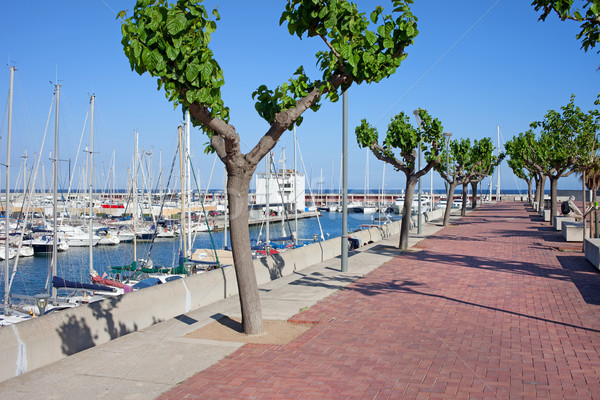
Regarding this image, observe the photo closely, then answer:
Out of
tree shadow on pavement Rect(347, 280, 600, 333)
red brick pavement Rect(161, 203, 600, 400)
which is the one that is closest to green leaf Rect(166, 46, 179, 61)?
red brick pavement Rect(161, 203, 600, 400)

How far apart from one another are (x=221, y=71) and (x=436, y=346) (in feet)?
16.5

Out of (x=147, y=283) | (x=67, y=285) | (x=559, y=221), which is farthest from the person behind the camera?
(x=559, y=221)

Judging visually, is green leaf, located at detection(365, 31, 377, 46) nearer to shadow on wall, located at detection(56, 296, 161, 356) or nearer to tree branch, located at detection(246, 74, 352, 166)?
tree branch, located at detection(246, 74, 352, 166)

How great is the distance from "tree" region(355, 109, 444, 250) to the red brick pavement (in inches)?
244

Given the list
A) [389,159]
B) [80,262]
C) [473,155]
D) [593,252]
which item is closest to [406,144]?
[389,159]

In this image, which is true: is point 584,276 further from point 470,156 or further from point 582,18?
point 470,156

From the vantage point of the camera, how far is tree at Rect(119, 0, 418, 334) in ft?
23.3

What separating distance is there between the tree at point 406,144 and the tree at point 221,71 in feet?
34.8

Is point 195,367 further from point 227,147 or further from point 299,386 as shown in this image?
point 227,147

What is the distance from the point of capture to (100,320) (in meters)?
8.20

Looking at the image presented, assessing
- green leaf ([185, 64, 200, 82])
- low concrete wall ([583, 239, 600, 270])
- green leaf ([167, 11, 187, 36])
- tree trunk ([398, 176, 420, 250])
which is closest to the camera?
green leaf ([167, 11, 187, 36])

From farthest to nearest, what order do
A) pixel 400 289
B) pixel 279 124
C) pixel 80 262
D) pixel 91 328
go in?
pixel 80 262
pixel 400 289
pixel 279 124
pixel 91 328

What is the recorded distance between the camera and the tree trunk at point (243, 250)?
27.3 feet

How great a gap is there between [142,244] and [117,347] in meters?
50.1
